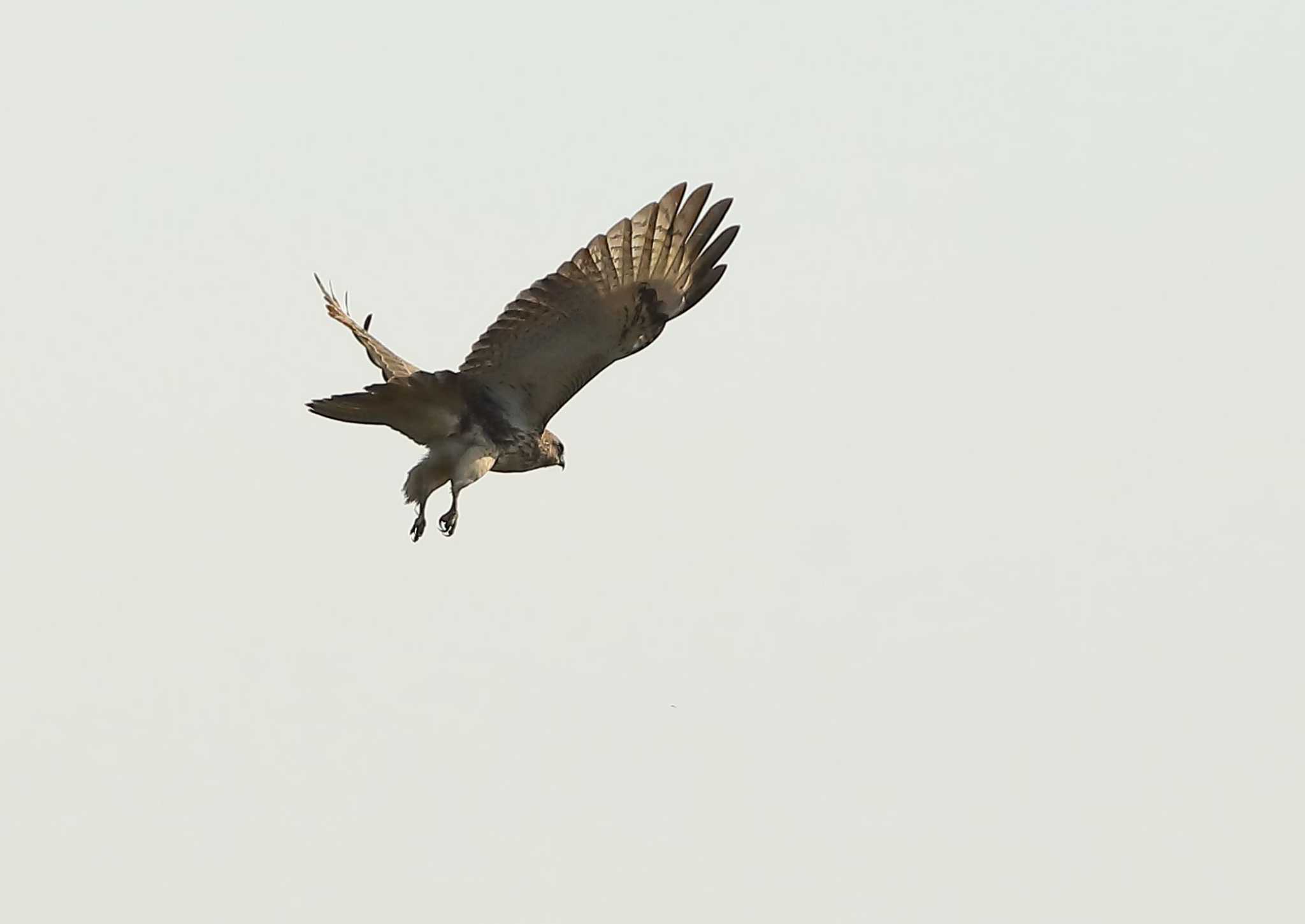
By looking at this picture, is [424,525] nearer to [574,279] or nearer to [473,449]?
[473,449]

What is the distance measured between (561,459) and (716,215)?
262cm

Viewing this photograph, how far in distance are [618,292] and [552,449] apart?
5.67 ft

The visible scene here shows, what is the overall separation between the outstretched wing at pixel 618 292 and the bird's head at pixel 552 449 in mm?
927

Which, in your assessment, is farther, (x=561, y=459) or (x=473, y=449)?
(x=561, y=459)

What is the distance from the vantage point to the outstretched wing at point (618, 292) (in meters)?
17.7

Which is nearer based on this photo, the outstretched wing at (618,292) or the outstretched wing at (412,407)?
the outstretched wing at (412,407)

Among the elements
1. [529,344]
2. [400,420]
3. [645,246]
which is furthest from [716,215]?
[400,420]

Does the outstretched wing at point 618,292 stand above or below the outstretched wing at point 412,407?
above

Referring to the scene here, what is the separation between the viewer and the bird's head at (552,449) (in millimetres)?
18844

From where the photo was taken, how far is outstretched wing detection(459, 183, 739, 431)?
698 inches

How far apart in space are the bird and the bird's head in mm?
560

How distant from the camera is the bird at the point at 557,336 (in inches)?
697

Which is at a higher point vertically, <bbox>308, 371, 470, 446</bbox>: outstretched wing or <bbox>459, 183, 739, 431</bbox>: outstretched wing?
<bbox>459, 183, 739, 431</bbox>: outstretched wing

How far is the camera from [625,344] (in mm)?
18047
